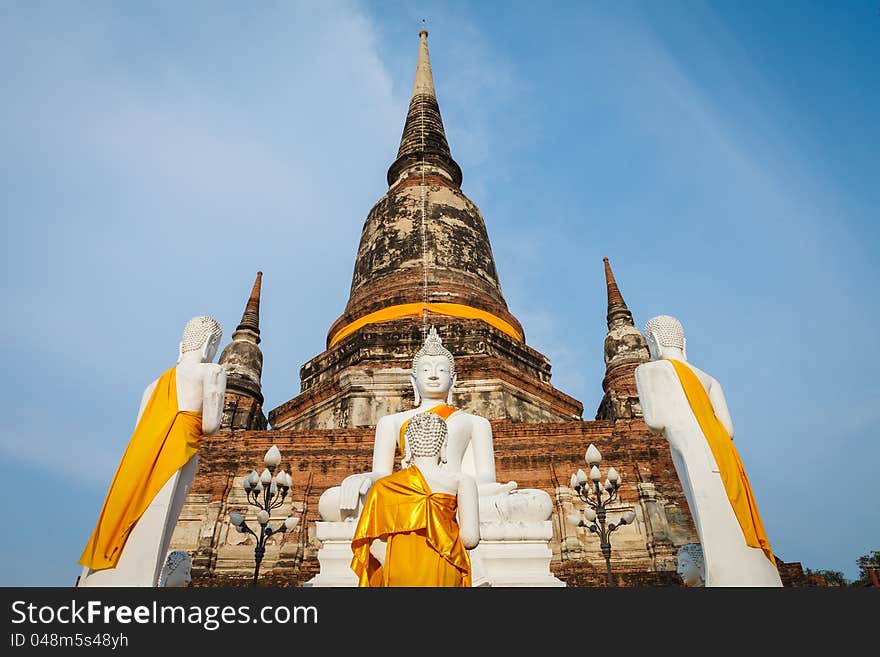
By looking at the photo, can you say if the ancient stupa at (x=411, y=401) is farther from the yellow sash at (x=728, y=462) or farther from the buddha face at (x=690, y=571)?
the yellow sash at (x=728, y=462)

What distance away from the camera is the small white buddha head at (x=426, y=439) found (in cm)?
500

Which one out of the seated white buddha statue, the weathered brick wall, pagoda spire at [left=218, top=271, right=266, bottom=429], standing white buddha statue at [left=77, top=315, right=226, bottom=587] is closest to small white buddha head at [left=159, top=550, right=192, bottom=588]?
standing white buddha statue at [left=77, top=315, right=226, bottom=587]

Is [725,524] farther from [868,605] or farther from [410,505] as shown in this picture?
[410,505]

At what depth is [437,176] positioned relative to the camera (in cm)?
1959

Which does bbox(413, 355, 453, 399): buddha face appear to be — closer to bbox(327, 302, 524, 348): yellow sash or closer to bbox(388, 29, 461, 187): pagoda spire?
bbox(327, 302, 524, 348): yellow sash

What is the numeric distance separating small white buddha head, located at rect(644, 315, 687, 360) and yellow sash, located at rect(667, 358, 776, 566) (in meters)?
0.32

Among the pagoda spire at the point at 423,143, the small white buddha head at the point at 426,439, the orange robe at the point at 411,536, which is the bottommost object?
the orange robe at the point at 411,536

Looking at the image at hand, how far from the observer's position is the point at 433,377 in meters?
6.93

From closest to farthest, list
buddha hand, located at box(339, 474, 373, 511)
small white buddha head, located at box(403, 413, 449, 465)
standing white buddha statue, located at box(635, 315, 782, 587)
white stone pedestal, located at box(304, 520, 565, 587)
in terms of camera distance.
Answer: standing white buddha statue, located at box(635, 315, 782, 587) → small white buddha head, located at box(403, 413, 449, 465) → buddha hand, located at box(339, 474, 373, 511) → white stone pedestal, located at box(304, 520, 565, 587)

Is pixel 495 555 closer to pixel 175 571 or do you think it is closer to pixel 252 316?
A: pixel 175 571

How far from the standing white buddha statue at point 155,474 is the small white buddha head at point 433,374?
233 centimetres

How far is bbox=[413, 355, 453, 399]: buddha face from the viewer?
22.6ft

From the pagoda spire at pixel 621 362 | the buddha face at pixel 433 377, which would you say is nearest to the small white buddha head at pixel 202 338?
the buddha face at pixel 433 377

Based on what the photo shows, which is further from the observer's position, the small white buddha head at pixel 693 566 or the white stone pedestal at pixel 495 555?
the white stone pedestal at pixel 495 555
